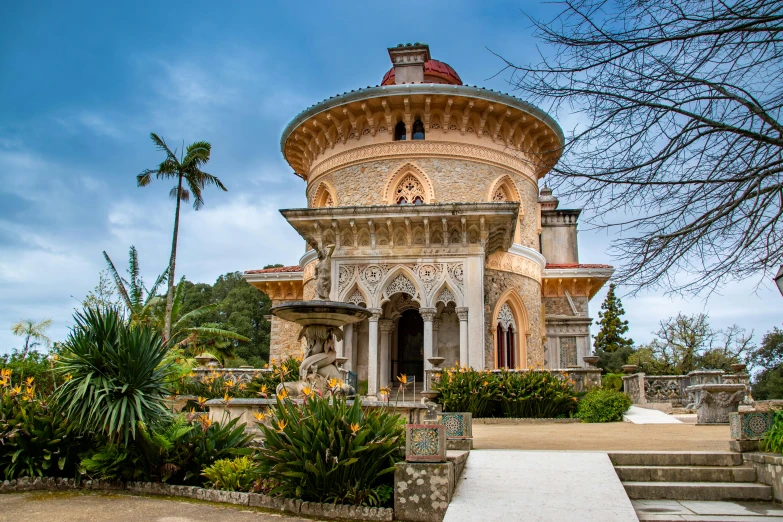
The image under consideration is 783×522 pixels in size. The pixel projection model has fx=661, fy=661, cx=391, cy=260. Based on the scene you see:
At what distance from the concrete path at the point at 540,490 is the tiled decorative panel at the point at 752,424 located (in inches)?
58.4

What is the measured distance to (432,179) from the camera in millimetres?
21578

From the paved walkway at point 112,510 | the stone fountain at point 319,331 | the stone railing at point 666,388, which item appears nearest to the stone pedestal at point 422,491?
the paved walkway at point 112,510

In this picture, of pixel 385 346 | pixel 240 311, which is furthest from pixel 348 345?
pixel 240 311

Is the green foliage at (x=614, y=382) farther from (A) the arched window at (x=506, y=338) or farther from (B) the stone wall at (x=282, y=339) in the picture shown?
(B) the stone wall at (x=282, y=339)

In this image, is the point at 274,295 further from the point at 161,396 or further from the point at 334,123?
the point at 161,396

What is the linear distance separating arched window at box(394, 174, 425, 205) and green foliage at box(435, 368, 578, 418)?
7483 mm

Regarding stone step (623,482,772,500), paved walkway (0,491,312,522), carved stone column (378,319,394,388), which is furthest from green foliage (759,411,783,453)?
carved stone column (378,319,394,388)

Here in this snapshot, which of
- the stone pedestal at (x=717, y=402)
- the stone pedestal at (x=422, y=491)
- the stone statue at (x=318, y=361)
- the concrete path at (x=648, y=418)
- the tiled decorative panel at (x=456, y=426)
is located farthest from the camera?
the concrete path at (x=648, y=418)

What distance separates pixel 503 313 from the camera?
21250 millimetres

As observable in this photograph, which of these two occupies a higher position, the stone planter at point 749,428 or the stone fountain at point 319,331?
the stone fountain at point 319,331

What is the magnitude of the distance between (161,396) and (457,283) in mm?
11928

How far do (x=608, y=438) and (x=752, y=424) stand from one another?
11.3ft

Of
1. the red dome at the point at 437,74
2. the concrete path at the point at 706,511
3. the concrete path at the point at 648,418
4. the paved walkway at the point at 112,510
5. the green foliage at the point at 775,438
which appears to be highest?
the red dome at the point at 437,74

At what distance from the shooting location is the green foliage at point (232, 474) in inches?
274
